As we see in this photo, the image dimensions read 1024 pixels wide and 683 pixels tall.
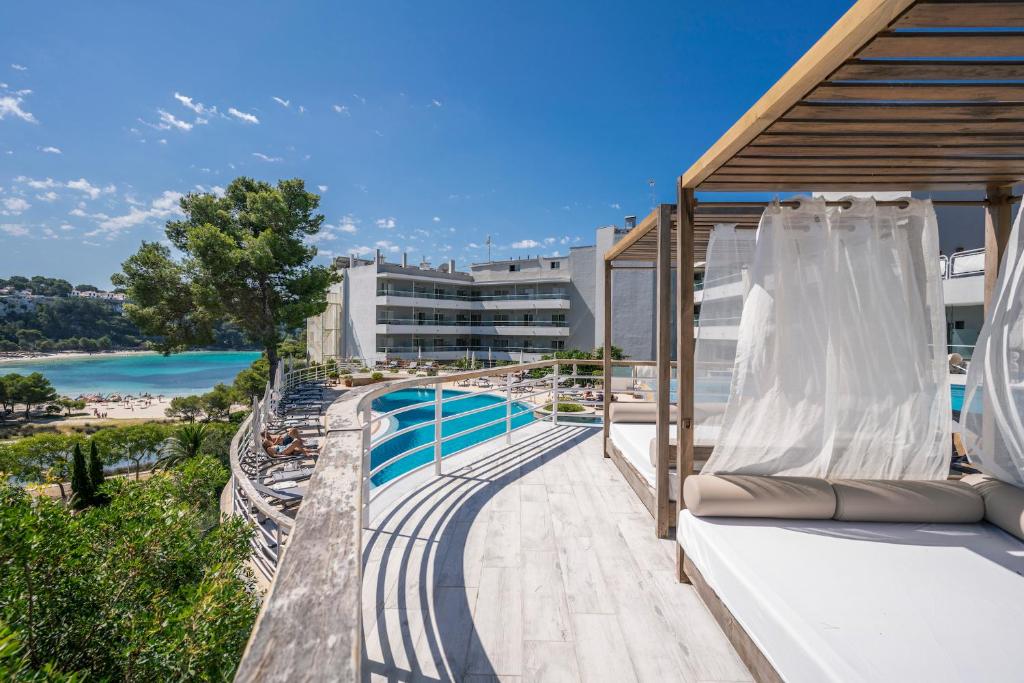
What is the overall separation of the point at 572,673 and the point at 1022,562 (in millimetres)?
1995

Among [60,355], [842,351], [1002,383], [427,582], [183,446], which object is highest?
[842,351]

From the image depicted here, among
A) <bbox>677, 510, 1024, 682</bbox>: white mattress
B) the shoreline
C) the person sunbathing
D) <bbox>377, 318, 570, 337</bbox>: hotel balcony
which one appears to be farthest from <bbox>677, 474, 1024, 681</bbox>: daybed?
the shoreline

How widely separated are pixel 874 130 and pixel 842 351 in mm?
1186

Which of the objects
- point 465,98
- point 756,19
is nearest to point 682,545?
point 756,19

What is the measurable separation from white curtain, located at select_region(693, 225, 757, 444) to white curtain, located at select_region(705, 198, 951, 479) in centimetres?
12

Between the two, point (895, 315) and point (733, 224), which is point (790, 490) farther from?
point (733, 224)

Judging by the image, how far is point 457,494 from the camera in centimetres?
354

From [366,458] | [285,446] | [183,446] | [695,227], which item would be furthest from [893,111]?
[183,446]

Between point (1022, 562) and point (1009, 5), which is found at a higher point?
point (1009, 5)

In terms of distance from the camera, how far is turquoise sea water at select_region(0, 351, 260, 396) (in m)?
42.3

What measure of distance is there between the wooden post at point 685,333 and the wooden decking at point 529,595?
571mm

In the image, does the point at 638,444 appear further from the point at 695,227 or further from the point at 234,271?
the point at 234,271

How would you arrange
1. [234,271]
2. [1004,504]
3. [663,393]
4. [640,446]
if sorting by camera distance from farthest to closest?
[234,271]
[640,446]
[663,393]
[1004,504]

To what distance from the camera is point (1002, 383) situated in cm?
223
